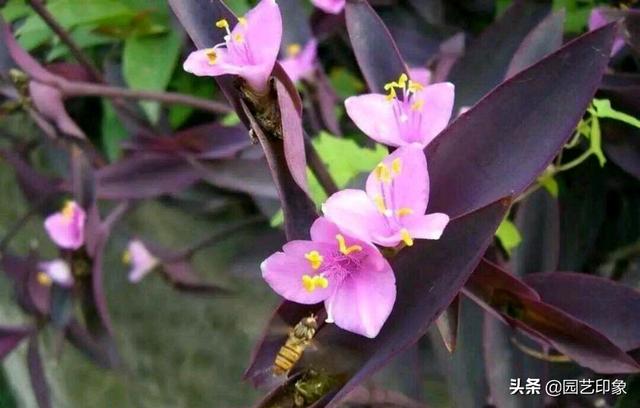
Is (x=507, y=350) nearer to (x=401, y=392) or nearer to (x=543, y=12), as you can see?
(x=401, y=392)

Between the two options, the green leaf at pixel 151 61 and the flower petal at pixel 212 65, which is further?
the green leaf at pixel 151 61

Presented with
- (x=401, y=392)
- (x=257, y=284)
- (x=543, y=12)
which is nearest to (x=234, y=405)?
(x=257, y=284)

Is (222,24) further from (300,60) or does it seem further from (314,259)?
(300,60)

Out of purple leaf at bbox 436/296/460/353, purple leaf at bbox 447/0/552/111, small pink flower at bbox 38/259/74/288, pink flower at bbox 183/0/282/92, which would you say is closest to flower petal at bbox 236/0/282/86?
pink flower at bbox 183/0/282/92

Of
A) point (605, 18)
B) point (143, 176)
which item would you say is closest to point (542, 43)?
point (605, 18)

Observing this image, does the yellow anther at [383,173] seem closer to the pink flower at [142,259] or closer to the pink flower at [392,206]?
the pink flower at [392,206]

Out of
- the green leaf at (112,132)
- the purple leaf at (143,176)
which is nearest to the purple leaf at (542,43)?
the purple leaf at (143,176)
